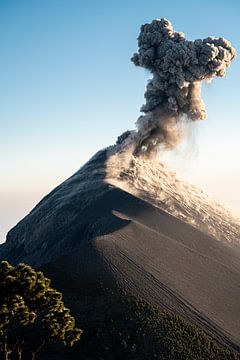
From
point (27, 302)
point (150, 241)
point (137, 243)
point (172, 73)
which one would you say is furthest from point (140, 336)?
point (172, 73)

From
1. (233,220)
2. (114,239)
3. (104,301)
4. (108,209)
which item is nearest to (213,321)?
(104,301)

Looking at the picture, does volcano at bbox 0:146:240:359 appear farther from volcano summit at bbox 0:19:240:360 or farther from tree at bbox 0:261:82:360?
tree at bbox 0:261:82:360

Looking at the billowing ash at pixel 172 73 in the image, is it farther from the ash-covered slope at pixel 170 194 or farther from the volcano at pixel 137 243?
the volcano at pixel 137 243

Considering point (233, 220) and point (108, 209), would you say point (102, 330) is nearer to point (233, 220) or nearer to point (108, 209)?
point (108, 209)

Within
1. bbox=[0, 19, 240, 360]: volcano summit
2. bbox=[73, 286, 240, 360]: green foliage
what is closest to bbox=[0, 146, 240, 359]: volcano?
bbox=[0, 19, 240, 360]: volcano summit

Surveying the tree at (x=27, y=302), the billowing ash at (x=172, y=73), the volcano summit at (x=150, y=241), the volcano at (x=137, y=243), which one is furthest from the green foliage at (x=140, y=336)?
the billowing ash at (x=172, y=73)

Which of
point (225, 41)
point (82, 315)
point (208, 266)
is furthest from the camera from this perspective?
point (225, 41)
